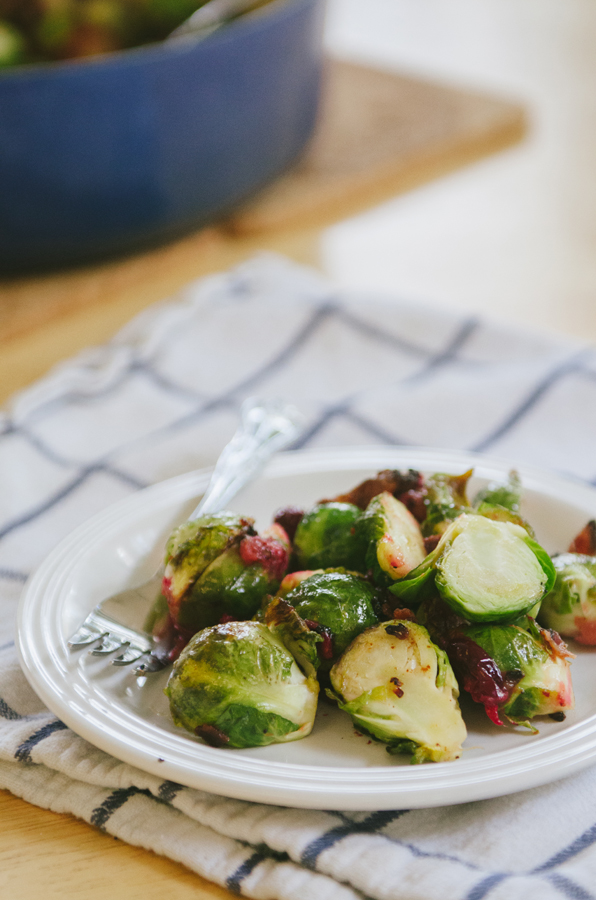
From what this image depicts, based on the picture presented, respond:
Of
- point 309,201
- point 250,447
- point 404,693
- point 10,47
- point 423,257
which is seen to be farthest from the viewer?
point 309,201

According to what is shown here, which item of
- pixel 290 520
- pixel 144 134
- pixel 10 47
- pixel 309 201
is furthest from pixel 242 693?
pixel 309 201

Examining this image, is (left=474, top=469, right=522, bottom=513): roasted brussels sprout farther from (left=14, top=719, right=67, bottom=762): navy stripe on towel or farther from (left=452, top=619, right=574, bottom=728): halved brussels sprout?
(left=14, top=719, right=67, bottom=762): navy stripe on towel

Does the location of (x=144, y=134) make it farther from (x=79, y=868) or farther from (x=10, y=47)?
(x=79, y=868)

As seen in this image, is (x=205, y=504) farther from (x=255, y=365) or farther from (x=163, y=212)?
(x=163, y=212)

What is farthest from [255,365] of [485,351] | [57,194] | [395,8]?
[395,8]

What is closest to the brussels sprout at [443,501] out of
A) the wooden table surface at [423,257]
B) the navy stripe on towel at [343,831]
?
the navy stripe on towel at [343,831]

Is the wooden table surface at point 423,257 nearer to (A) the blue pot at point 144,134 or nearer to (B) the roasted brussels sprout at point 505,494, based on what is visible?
(A) the blue pot at point 144,134
